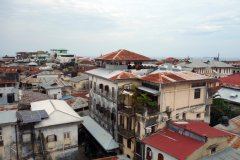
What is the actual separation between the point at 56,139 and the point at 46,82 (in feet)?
81.0

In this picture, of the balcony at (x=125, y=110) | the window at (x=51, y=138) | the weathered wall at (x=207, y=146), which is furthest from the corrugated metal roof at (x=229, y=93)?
the window at (x=51, y=138)

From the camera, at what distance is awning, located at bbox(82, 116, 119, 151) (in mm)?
Answer: 22609

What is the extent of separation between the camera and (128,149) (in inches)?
868

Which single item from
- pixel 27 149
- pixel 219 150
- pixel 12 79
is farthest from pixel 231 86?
pixel 12 79

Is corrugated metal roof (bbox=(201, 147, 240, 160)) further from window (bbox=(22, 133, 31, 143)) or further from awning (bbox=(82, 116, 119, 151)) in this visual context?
window (bbox=(22, 133, 31, 143))

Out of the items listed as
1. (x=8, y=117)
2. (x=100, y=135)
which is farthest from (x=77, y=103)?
(x=8, y=117)

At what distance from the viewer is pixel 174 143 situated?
17281 mm

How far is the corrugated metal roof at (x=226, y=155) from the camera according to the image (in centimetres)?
1706

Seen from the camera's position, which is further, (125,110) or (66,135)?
(125,110)

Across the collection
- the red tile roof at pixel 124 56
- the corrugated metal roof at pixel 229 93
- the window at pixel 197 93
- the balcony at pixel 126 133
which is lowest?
the balcony at pixel 126 133

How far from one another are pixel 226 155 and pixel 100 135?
15.4 meters

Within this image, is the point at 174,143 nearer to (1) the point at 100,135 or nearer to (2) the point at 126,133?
(2) the point at 126,133

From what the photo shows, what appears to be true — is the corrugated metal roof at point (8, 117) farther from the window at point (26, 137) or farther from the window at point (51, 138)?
the window at point (51, 138)

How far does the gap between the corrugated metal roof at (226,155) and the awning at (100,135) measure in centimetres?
1099
